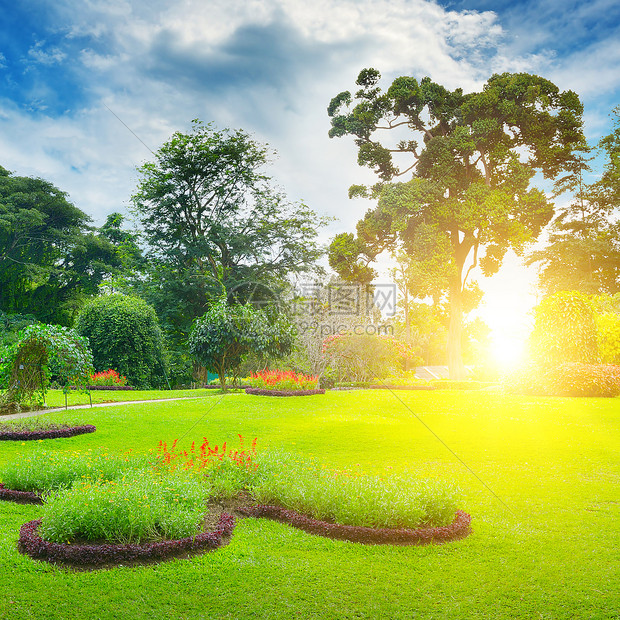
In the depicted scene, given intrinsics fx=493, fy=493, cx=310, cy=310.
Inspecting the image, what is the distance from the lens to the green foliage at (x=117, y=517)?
447 cm

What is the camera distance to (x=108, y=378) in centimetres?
1911

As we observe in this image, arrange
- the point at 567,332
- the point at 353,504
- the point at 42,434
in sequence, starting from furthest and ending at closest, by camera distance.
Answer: the point at 567,332
the point at 42,434
the point at 353,504

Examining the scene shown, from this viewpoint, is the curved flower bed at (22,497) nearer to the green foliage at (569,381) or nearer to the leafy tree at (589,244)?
the green foliage at (569,381)

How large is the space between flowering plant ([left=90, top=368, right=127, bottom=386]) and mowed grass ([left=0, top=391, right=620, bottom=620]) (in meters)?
10.5

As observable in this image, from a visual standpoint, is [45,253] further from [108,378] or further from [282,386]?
[282,386]

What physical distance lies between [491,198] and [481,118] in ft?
13.8

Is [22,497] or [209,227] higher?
[209,227]

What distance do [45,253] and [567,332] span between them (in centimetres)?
2820

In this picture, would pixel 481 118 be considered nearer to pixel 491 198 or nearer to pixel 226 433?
pixel 491 198

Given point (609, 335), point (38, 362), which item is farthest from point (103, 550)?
point (609, 335)

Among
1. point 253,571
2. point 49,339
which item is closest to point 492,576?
point 253,571

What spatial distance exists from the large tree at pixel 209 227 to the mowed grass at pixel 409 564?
60.4 feet

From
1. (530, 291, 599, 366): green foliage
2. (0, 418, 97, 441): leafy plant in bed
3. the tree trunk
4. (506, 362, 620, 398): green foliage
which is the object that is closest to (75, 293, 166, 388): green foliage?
(0, 418, 97, 441): leafy plant in bed

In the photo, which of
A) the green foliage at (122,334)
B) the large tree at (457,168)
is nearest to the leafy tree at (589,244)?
the large tree at (457,168)
